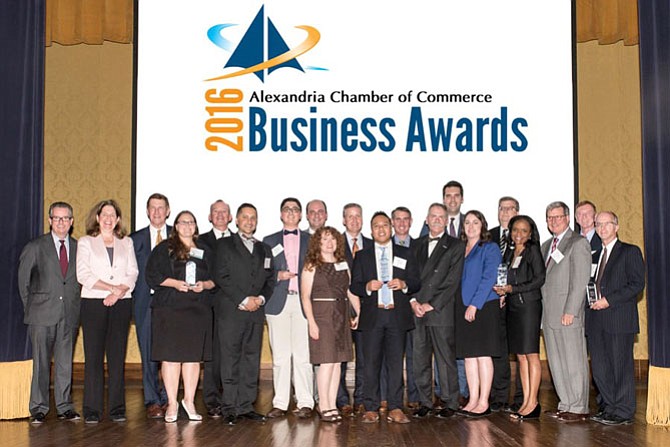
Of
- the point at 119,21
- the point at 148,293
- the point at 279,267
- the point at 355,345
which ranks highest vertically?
the point at 119,21

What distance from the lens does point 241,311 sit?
545cm

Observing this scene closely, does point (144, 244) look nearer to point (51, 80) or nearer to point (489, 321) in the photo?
point (489, 321)

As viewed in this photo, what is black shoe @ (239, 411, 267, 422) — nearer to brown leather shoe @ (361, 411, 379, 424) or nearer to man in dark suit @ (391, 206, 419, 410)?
brown leather shoe @ (361, 411, 379, 424)

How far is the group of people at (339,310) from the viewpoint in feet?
17.7

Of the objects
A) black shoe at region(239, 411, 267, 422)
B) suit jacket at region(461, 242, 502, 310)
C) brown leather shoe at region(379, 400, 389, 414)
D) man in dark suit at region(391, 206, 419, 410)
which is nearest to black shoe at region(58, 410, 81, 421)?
black shoe at region(239, 411, 267, 422)

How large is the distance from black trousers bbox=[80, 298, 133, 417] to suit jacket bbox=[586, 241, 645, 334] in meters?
3.40

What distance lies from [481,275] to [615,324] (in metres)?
0.98

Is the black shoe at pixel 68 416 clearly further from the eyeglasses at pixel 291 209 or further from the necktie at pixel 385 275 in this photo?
the necktie at pixel 385 275

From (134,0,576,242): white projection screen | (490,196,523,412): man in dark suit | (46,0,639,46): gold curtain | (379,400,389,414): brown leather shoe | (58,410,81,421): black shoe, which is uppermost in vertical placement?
(46,0,639,46): gold curtain

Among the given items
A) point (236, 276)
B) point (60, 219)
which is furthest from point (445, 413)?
point (60, 219)

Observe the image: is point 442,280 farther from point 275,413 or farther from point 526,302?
point 275,413

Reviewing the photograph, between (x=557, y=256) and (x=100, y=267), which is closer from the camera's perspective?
(x=100, y=267)

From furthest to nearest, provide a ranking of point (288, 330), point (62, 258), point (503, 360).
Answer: point (503, 360) → point (288, 330) → point (62, 258)

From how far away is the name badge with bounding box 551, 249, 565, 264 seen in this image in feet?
18.3
